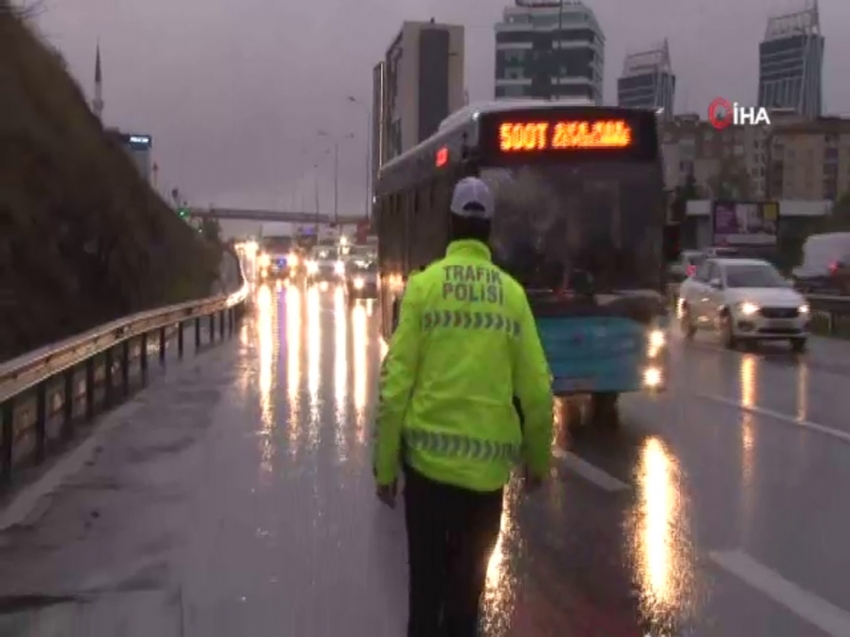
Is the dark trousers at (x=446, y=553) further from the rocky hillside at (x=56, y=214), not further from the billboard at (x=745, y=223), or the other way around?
the billboard at (x=745, y=223)

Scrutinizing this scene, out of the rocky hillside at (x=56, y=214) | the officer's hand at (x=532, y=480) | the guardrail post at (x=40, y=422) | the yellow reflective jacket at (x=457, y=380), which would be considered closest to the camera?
the yellow reflective jacket at (x=457, y=380)

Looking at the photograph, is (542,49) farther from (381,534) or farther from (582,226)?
(381,534)

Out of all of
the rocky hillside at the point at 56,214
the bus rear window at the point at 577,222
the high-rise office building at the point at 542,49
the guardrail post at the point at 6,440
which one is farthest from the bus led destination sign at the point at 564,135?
the high-rise office building at the point at 542,49

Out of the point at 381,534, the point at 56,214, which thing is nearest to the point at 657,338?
the point at 381,534

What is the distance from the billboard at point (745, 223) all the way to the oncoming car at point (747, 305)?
35.2 m

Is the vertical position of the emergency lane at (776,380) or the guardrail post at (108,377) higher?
the guardrail post at (108,377)

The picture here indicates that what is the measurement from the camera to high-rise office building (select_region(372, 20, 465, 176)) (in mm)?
97938

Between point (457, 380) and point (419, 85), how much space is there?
312 ft

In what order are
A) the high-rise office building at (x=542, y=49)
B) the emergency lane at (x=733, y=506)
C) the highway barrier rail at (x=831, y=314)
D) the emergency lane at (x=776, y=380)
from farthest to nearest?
the high-rise office building at (x=542, y=49), the highway barrier rail at (x=831, y=314), the emergency lane at (x=776, y=380), the emergency lane at (x=733, y=506)

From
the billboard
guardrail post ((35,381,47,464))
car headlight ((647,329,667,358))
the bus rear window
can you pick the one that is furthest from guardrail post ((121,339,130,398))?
the billboard

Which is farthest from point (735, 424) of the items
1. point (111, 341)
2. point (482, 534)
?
point (482, 534)

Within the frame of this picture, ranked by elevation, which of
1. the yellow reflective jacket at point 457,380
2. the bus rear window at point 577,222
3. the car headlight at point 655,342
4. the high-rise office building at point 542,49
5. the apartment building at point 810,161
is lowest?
the car headlight at point 655,342

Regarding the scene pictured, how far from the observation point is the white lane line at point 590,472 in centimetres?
1123

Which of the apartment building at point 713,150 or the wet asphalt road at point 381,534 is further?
the apartment building at point 713,150
